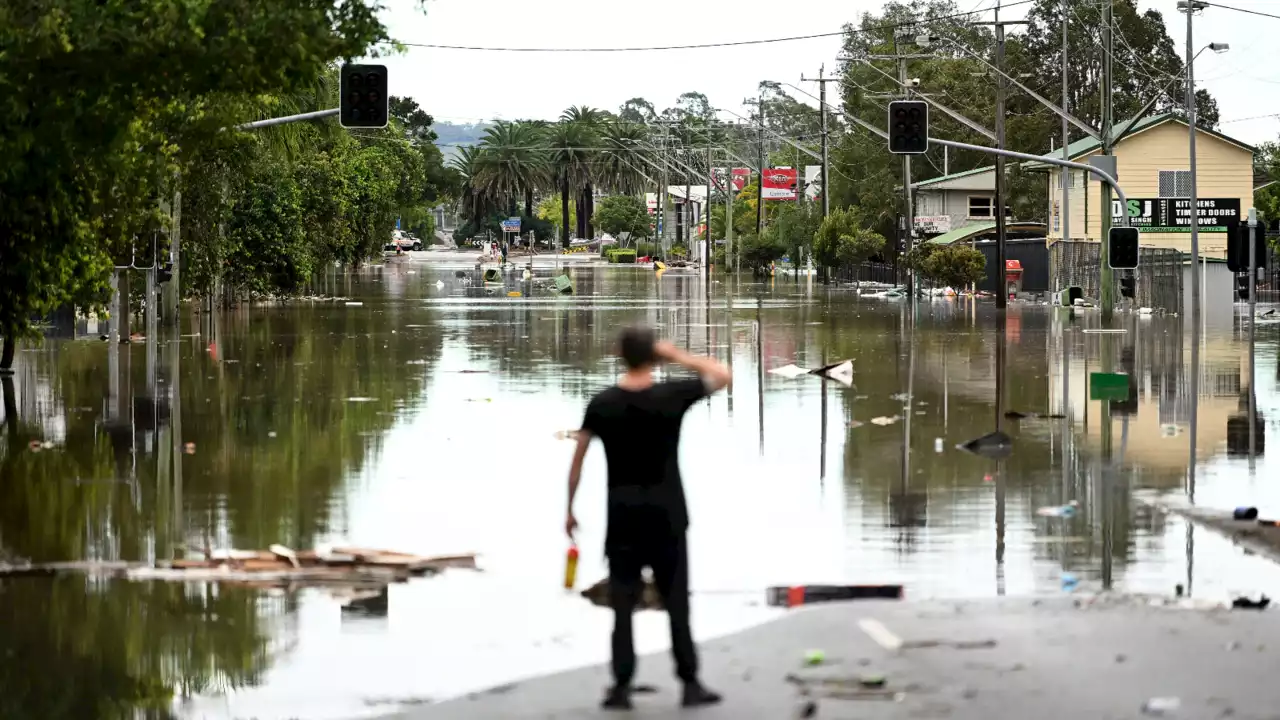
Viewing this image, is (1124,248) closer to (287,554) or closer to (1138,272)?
(1138,272)

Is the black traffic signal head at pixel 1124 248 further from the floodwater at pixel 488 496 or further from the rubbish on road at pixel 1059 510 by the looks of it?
the rubbish on road at pixel 1059 510

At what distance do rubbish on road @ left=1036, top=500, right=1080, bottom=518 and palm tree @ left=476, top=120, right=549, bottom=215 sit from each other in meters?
145

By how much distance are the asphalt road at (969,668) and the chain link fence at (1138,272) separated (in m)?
42.9

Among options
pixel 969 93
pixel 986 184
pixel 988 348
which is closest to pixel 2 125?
pixel 988 348

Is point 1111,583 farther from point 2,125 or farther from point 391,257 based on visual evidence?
point 391,257

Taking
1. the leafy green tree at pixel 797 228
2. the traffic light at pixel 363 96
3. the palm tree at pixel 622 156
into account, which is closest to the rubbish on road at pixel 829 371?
the traffic light at pixel 363 96

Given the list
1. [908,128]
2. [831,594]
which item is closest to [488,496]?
[831,594]

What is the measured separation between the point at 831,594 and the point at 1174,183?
67.7 meters

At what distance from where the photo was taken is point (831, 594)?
37.5 feet

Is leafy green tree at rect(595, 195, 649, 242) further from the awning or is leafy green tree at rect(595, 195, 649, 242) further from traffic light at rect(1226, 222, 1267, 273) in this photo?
traffic light at rect(1226, 222, 1267, 273)

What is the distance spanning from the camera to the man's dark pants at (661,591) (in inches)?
327

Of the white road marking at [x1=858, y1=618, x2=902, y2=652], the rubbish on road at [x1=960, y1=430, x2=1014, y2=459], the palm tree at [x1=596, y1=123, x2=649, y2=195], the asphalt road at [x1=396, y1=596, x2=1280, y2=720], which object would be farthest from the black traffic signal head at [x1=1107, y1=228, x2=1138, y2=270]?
the palm tree at [x1=596, y1=123, x2=649, y2=195]

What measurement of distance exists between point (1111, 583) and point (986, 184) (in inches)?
3411

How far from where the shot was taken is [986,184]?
96.5 metres
